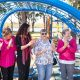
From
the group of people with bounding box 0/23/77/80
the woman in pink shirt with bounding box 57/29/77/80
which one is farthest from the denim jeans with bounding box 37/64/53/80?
the woman in pink shirt with bounding box 57/29/77/80

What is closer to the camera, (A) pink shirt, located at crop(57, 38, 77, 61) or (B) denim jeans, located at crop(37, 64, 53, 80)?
(B) denim jeans, located at crop(37, 64, 53, 80)

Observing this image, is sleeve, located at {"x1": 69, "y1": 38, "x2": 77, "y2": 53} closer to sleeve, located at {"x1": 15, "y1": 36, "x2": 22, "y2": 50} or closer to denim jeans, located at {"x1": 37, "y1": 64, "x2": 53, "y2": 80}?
denim jeans, located at {"x1": 37, "y1": 64, "x2": 53, "y2": 80}

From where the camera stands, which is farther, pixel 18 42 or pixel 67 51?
pixel 67 51

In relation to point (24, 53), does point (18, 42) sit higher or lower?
higher

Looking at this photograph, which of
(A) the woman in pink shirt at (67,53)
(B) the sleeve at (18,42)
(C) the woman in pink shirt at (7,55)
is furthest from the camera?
(A) the woman in pink shirt at (67,53)

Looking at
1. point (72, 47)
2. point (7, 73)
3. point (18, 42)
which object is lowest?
point (7, 73)

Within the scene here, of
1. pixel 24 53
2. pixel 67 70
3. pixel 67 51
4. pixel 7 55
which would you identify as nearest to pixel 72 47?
pixel 67 51

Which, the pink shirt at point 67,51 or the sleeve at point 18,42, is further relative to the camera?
the pink shirt at point 67,51

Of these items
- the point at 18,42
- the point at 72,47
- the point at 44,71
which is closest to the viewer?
the point at 18,42

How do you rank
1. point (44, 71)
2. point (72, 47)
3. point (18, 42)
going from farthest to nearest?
point (72, 47), point (44, 71), point (18, 42)

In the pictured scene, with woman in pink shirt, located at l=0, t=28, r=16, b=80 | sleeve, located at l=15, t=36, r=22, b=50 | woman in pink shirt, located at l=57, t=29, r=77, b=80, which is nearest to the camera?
sleeve, located at l=15, t=36, r=22, b=50

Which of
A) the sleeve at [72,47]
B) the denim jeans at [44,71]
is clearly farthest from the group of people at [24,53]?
the sleeve at [72,47]

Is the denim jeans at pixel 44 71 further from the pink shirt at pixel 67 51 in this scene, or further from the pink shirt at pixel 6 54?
the pink shirt at pixel 6 54

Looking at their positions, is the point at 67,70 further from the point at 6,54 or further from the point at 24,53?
the point at 6,54
